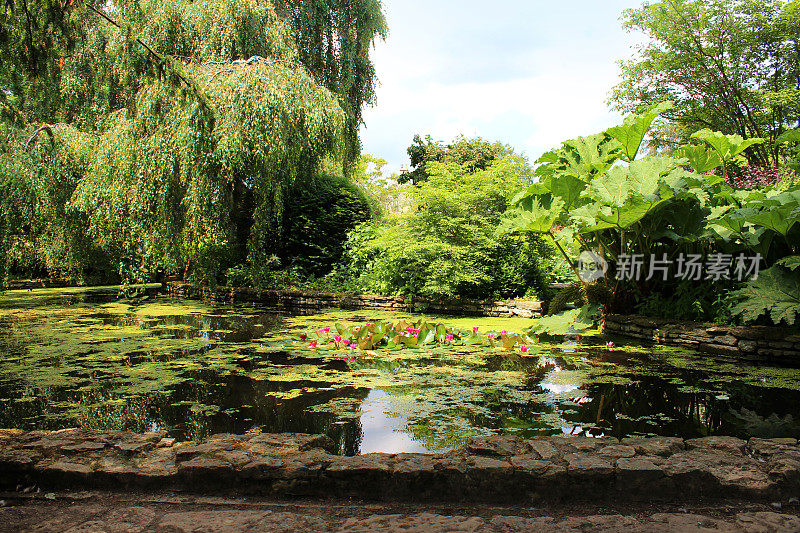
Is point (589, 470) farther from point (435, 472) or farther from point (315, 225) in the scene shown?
point (315, 225)

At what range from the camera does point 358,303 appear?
988 cm

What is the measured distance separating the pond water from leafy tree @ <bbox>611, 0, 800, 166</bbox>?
15199 mm

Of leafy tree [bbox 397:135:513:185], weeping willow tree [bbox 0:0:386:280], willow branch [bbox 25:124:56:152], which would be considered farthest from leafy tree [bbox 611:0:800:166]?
willow branch [bbox 25:124:56:152]

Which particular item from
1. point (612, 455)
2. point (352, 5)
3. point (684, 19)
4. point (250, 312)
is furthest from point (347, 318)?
point (684, 19)

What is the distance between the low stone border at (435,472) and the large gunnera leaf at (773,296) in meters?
3.18

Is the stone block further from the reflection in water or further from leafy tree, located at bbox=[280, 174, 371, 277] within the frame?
leafy tree, located at bbox=[280, 174, 371, 277]

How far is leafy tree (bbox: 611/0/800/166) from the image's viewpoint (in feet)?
53.9

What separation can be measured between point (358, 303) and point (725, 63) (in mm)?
16003

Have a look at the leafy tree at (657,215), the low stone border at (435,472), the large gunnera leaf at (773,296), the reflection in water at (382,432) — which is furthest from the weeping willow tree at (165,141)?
the large gunnera leaf at (773,296)

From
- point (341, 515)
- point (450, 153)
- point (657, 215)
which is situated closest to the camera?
point (341, 515)

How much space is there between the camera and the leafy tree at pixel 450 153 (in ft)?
84.7

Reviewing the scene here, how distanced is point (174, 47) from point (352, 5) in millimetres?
5103

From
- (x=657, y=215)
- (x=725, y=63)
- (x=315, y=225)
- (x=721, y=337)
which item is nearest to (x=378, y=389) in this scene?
(x=721, y=337)

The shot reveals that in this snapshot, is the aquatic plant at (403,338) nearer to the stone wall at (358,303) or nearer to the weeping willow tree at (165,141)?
the stone wall at (358,303)
